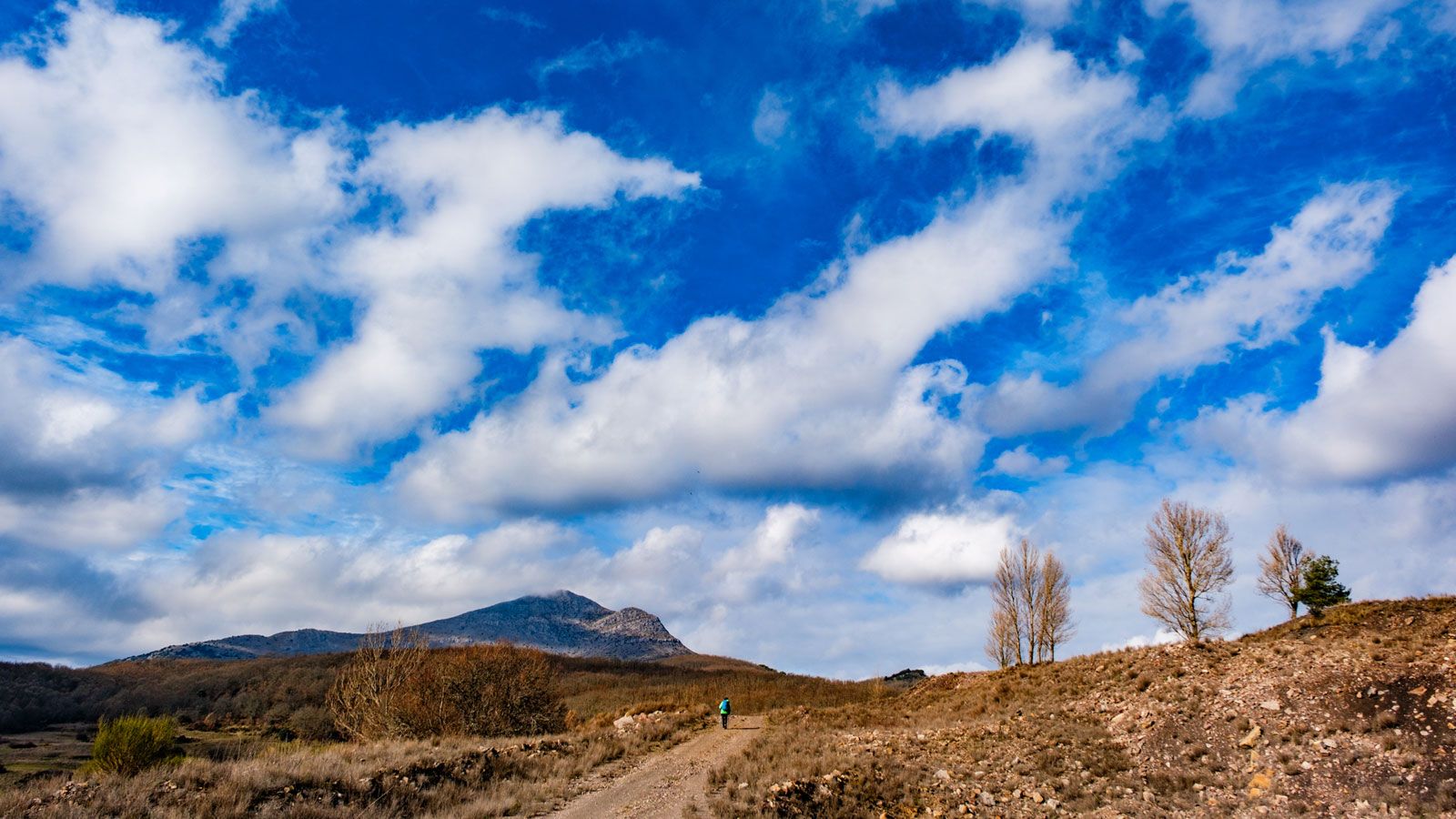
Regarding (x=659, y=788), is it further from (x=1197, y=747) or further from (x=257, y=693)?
(x=257, y=693)

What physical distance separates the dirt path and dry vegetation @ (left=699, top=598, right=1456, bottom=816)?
118cm

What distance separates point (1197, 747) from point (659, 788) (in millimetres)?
15993

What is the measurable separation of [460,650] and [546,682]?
20.1 feet

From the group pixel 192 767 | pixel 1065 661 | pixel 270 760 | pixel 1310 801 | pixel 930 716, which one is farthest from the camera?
pixel 1065 661

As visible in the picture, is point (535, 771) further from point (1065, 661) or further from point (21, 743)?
point (21, 743)

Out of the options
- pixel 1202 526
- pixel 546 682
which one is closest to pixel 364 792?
pixel 546 682

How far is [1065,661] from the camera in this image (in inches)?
1539

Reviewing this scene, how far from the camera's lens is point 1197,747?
2014cm

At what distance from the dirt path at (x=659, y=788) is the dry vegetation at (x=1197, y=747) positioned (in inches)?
46.5

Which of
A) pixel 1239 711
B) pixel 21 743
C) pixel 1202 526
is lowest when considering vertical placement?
pixel 21 743

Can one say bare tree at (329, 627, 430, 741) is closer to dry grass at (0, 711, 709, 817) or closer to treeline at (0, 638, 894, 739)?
treeline at (0, 638, 894, 739)

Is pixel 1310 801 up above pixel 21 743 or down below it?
above

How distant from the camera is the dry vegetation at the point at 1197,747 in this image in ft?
53.4

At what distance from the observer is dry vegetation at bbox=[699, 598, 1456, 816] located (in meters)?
16.3
